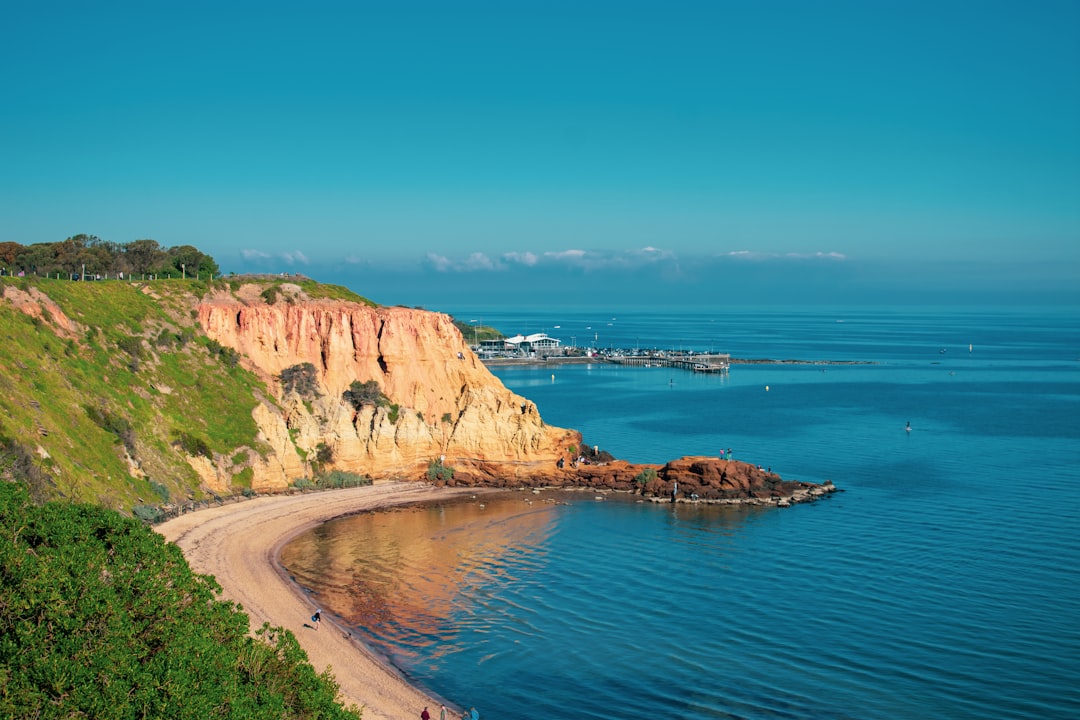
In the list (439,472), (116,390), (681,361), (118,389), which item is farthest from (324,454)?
(681,361)

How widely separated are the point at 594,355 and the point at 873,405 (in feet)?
270

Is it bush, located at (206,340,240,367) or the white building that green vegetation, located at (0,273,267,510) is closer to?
bush, located at (206,340,240,367)

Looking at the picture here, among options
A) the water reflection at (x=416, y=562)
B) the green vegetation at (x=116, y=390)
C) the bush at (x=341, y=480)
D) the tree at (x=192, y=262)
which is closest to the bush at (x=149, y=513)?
the green vegetation at (x=116, y=390)

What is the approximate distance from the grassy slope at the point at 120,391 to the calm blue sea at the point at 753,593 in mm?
9040

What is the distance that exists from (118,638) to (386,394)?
44.8 meters

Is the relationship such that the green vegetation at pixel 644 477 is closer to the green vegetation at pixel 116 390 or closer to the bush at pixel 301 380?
the bush at pixel 301 380

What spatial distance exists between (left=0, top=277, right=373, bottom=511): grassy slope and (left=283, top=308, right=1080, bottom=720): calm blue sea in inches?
356

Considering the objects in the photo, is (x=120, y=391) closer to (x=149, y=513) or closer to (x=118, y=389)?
(x=118, y=389)

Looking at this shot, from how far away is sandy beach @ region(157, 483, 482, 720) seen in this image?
97.3ft

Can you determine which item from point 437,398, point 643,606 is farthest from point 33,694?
point 437,398

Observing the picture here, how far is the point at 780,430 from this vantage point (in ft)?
290

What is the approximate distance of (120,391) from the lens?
51.0 meters

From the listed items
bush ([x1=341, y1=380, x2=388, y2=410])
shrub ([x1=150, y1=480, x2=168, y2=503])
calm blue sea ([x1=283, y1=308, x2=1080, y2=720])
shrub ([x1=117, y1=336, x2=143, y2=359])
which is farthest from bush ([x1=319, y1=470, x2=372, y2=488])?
shrub ([x1=117, y1=336, x2=143, y2=359])

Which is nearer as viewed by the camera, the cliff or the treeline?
the cliff
